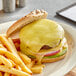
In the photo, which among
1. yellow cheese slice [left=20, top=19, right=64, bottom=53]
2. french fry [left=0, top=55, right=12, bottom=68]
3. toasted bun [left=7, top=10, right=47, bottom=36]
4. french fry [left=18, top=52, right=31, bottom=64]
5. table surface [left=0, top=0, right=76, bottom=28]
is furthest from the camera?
table surface [left=0, top=0, right=76, bottom=28]

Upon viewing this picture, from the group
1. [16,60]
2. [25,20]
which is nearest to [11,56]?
[16,60]

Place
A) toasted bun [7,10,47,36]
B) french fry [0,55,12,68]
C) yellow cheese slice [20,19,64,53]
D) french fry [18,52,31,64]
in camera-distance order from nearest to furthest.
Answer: french fry [0,55,12,68]
french fry [18,52,31,64]
yellow cheese slice [20,19,64,53]
toasted bun [7,10,47,36]

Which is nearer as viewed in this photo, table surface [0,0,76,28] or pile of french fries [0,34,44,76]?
pile of french fries [0,34,44,76]

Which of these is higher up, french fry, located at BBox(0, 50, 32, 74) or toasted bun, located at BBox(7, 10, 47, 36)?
toasted bun, located at BBox(7, 10, 47, 36)

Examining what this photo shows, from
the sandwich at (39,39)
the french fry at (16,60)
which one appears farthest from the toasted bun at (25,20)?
the french fry at (16,60)

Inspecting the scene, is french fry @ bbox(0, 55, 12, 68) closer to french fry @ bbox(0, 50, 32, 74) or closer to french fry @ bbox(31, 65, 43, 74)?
french fry @ bbox(0, 50, 32, 74)

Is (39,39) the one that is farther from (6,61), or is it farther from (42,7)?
(42,7)

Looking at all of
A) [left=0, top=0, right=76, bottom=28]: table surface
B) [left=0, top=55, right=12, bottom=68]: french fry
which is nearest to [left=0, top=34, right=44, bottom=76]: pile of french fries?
[left=0, top=55, right=12, bottom=68]: french fry

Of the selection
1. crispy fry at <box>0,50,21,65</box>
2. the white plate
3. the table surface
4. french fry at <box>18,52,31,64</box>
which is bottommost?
the table surface
